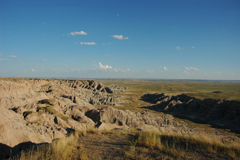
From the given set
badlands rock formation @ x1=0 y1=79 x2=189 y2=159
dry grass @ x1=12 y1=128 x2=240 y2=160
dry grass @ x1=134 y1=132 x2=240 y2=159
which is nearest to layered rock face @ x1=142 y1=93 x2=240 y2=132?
badlands rock formation @ x1=0 y1=79 x2=189 y2=159

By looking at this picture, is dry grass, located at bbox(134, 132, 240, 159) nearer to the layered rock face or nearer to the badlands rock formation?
the badlands rock formation

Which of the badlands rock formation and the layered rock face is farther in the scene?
the layered rock face

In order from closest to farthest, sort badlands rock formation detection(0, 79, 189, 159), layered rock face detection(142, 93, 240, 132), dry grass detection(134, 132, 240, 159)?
1. dry grass detection(134, 132, 240, 159)
2. badlands rock formation detection(0, 79, 189, 159)
3. layered rock face detection(142, 93, 240, 132)

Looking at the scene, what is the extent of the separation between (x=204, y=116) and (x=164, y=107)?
518 inches

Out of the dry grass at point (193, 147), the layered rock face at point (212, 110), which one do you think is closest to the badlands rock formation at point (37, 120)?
the dry grass at point (193, 147)

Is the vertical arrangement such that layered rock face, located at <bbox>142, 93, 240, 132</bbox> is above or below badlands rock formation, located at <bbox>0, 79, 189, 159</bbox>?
below

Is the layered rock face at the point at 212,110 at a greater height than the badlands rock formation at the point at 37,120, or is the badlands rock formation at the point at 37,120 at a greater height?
the badlands rock formation at the point at 37,120

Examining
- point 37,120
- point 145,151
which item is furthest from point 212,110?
point 37,120

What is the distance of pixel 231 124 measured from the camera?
112ft

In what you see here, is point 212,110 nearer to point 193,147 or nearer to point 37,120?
point 193,147

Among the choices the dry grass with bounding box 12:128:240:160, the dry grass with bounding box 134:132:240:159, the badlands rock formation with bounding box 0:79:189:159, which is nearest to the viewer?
the dry grass with bounding box 12:128:240:160

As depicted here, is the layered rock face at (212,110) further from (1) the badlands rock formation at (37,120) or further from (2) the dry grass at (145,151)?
(2) the dry grass at (145,151)

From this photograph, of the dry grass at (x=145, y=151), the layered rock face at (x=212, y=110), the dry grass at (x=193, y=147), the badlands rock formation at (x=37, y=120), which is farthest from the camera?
the layered rock face at (x=212, y=110)

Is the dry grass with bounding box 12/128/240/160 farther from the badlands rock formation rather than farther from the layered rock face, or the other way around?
the layered rock face
